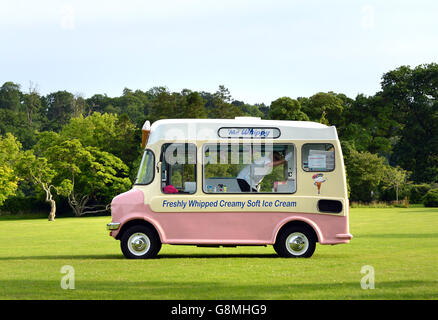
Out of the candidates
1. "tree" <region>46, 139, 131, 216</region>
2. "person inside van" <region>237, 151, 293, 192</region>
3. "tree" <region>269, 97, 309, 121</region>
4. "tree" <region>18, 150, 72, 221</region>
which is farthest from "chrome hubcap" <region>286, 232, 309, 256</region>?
"tree" <region>269, 97, 309, 121</region>

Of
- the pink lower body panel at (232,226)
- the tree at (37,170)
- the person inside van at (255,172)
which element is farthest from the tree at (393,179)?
the person inside van at (255,172)

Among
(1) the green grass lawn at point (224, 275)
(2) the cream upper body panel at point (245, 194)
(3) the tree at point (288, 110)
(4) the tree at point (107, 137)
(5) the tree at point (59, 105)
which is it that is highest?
(5) the tree at point (59, 105)

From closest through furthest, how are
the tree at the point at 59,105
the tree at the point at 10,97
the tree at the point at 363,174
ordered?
the tree at the point at 363,174 → the tree at the point at 10,97 → the tree at the point at 59,105

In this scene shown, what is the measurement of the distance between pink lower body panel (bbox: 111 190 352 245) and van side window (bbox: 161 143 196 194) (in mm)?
717

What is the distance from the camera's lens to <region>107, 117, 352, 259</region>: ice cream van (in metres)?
16.3

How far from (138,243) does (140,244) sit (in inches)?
2.1

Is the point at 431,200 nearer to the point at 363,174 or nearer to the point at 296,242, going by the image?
the point at 363,174

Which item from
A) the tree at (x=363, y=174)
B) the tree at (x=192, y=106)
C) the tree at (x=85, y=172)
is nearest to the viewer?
the tree at (x=85, y=172)

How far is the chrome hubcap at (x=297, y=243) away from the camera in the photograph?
1634 cm

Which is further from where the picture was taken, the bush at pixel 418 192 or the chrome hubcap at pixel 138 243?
the bush at pixel 418 192

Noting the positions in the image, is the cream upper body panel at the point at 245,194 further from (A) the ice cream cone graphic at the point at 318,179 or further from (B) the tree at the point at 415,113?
(B) the tree at the point at 415,113

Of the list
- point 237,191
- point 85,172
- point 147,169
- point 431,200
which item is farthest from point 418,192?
point 147,169

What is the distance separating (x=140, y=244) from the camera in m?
16.3

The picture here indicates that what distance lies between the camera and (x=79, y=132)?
7988 centimetres
